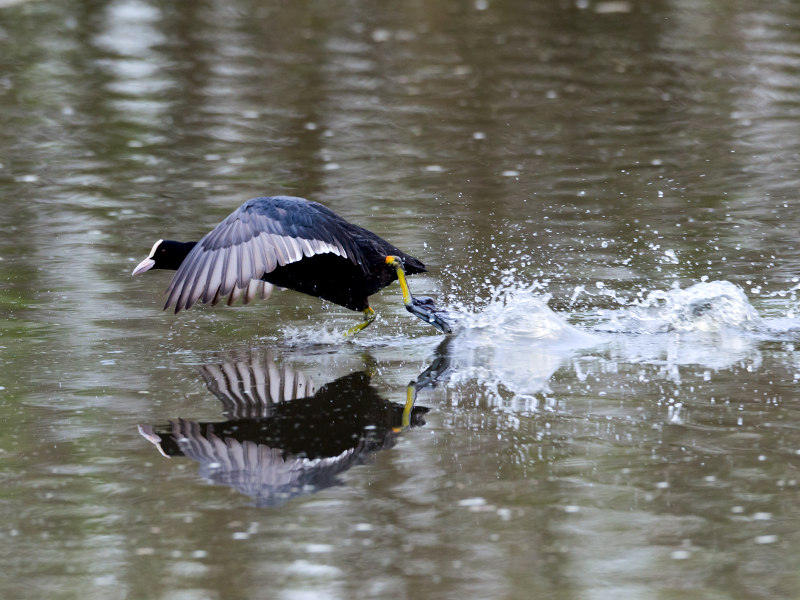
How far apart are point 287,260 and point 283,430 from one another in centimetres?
113

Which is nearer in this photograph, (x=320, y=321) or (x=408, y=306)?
(x=408, y=306)

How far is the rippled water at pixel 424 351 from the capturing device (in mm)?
4430

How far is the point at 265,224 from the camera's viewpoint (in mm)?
6582

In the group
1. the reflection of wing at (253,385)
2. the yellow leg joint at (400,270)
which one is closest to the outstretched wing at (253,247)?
the yellow leg joint at (400,270)

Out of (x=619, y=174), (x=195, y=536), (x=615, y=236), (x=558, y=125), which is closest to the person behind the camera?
(x=195, y=536)

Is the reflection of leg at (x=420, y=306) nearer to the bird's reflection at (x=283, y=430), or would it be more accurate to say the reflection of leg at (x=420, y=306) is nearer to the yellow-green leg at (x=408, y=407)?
the bird's reflection at (x=283, y=430)

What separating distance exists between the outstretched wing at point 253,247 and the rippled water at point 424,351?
0.52 meters

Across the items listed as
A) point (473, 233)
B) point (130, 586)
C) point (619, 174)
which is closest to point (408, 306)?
point (473, 233)

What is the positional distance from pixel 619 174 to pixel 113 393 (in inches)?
246

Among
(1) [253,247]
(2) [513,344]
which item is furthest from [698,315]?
Answer: (1) [253,247]

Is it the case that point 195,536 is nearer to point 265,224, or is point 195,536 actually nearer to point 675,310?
point 265,224

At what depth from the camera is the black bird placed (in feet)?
20.9

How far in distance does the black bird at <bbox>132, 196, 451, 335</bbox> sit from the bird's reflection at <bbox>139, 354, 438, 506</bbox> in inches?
20.8

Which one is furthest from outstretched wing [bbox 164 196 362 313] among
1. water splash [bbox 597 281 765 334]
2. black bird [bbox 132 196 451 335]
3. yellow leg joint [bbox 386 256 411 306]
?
water splash [bbox 597 281 765 334]
